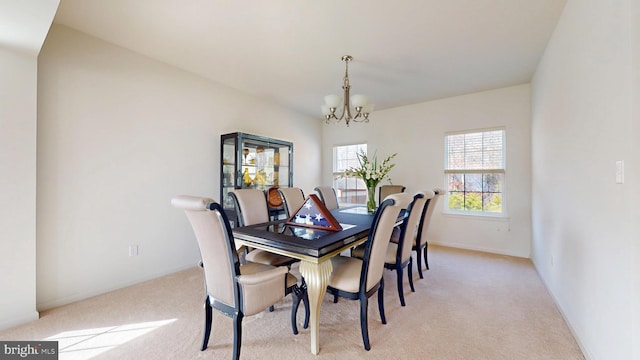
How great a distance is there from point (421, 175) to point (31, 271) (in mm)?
5129

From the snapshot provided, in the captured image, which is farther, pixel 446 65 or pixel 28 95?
pixel 446 65

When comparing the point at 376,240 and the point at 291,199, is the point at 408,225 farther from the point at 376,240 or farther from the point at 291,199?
the point at 291,199

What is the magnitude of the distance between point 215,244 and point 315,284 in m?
0.69

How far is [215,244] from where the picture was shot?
4.94 feet

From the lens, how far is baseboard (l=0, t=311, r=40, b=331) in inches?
76.4

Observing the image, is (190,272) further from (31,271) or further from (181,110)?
(181,110)

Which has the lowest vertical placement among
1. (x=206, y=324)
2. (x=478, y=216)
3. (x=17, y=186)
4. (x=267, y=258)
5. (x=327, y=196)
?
(x=206, y=324)

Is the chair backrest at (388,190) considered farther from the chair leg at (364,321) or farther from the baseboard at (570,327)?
the chair leg at (364,321)

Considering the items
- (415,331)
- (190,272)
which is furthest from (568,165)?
(190,272)

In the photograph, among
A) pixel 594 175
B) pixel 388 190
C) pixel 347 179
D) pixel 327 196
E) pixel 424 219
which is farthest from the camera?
pixel 347 179

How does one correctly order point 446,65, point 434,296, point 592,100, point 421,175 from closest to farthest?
point 592,100 < point 434,296 < point 446,65 < point 421,175

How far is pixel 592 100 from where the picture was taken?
1605mm

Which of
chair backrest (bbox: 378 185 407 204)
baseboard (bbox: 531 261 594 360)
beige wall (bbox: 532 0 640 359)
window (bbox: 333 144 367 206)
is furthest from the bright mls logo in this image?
window (bbox: 333 144 367 206)

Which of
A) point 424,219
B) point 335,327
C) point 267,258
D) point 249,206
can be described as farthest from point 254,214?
point 424,219
